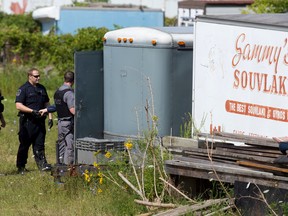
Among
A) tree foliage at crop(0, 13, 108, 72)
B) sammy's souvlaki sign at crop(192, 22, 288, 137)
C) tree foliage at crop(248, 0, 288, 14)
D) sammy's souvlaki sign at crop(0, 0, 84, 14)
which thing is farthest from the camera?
sammy's souvlaki sign at crop(0, 0, 84, 14)

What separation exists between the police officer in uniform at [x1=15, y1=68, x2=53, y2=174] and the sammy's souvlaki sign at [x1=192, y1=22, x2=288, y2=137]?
2.85 m

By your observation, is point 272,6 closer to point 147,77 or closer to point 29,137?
point 147,77

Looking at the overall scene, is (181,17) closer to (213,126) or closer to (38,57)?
(38,57)

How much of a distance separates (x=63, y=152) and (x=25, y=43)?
50.4 feet

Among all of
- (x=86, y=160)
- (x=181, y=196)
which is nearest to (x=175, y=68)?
(x=86, y=160)

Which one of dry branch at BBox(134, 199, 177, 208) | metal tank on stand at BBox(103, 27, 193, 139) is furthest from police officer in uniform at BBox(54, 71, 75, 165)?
dry branch at BBox(134, 199, 177, 208)

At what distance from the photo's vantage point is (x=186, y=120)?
14023 millimetres

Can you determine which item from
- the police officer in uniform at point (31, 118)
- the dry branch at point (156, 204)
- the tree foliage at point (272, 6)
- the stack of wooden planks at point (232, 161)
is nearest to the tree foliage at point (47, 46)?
the tree foliage at point (272, 6)

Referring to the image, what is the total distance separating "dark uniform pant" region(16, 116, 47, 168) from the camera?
14656mm

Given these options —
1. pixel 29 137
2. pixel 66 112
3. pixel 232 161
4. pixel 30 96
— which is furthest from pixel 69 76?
pixel 232 161

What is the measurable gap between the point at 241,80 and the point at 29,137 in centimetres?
414

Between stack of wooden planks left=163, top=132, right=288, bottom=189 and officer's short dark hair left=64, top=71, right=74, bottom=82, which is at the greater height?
officer's short dark hair left=64, top=71, right=74, bottom=82

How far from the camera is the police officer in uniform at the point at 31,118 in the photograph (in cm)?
1449

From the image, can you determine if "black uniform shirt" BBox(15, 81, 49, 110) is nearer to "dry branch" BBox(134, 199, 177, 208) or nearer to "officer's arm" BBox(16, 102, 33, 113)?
"officer's arm" BBox(16, 102, 33, 113)
